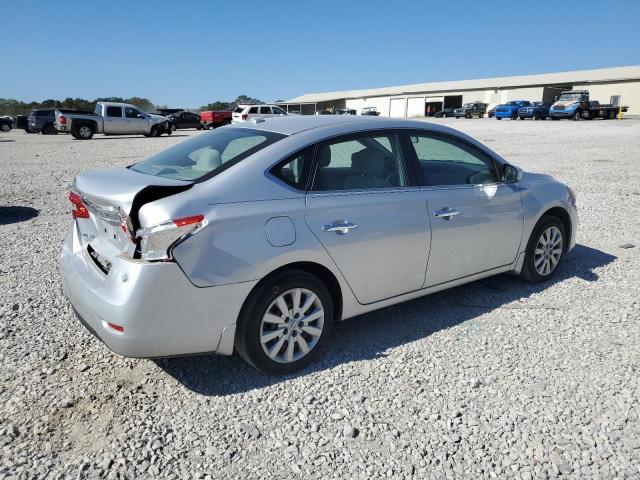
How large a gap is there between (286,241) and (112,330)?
1086 mm

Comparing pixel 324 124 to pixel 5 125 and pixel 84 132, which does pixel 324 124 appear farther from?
pixel 5 125

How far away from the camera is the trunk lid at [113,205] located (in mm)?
2770

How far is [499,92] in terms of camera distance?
62.5m

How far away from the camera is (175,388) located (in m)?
3.13

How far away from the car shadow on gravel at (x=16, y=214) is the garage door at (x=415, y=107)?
60.8 m

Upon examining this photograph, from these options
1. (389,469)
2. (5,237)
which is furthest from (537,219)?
(5,237)

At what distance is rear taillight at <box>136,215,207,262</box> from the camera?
2.65 meters

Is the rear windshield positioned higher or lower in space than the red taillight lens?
higher

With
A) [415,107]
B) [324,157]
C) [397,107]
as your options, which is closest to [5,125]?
[324,157]

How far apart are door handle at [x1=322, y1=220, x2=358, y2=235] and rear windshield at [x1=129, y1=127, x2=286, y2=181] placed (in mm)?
668

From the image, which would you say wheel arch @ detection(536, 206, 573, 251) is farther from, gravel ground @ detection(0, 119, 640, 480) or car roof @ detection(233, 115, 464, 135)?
car roof @ detection(233, 115, 464, 135)

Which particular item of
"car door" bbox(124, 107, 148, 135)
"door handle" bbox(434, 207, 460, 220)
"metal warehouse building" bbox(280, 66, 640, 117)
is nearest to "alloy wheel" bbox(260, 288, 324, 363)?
"door handle" bbox(434, 207, 460, 220)

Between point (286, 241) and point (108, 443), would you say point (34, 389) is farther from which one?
point (286, 241)

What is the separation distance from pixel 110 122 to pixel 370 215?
92.0ft
